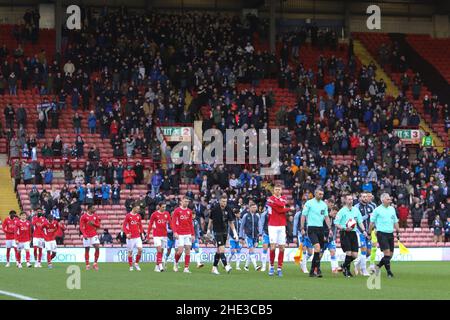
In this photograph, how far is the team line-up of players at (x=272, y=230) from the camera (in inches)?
1081

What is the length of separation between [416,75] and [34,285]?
1552 inches

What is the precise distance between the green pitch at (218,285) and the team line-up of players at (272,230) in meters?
0.75

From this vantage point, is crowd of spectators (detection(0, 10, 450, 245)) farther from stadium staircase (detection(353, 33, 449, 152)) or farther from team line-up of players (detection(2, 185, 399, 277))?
team line-up of players (detection(2, 185, 399, 277))

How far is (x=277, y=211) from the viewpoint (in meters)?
27.9

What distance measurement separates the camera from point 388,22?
214 feet

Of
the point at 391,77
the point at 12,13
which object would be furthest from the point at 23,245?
the point at 391,77

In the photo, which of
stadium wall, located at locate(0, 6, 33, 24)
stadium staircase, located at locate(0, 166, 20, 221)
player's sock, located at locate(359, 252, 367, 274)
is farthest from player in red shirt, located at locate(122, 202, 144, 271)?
stadium wall, located at locate(0, 6, 33, 24)

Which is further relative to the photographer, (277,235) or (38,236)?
(38,236)

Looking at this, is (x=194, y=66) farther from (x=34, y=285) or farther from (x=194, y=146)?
(x=34, y=285)

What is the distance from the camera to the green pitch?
20641 mm

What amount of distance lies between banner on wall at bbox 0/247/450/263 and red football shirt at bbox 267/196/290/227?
11829 millimetres

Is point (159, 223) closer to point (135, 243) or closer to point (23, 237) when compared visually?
point (135, 243)

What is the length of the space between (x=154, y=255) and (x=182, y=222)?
10837 millimetres
